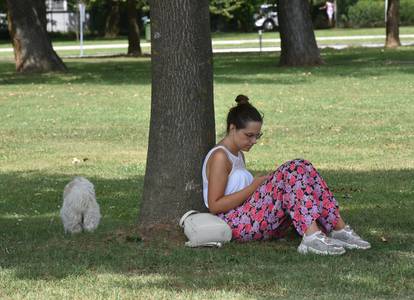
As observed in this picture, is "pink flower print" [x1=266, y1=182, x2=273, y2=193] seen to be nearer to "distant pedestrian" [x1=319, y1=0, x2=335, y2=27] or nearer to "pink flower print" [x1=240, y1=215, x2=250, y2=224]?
"pink flower print" [x1=240, y1=215, x2=250, y2=224]

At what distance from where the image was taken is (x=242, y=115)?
6.74 meters

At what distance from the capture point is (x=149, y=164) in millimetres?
7070

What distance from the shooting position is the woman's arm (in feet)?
22.1

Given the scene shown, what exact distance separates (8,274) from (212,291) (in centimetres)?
127

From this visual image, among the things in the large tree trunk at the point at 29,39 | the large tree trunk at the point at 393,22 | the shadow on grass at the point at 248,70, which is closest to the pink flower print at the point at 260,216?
the shadow on grass at the point at 248,70

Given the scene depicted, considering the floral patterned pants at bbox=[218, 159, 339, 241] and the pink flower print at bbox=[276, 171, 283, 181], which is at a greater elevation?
the pink flower print at bbox=[276, 171, 283, 181]

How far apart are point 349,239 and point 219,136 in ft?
24.1

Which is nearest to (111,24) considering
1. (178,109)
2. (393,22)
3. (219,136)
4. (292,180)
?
(393,22)

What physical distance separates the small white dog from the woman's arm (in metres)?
0.93

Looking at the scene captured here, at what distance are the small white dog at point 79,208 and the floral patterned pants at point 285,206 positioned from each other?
3.25ft

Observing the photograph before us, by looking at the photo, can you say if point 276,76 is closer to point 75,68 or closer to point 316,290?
point 75,68

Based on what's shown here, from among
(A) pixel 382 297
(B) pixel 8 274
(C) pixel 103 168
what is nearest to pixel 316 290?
(A) pixel 382 297

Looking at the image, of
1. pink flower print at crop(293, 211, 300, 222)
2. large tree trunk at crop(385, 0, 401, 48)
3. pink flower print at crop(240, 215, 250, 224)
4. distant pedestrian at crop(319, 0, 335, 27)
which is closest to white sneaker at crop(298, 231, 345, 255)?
pink flower print at crop(293, 211, 300, 222)

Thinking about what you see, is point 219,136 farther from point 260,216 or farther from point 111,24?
point 111,24
